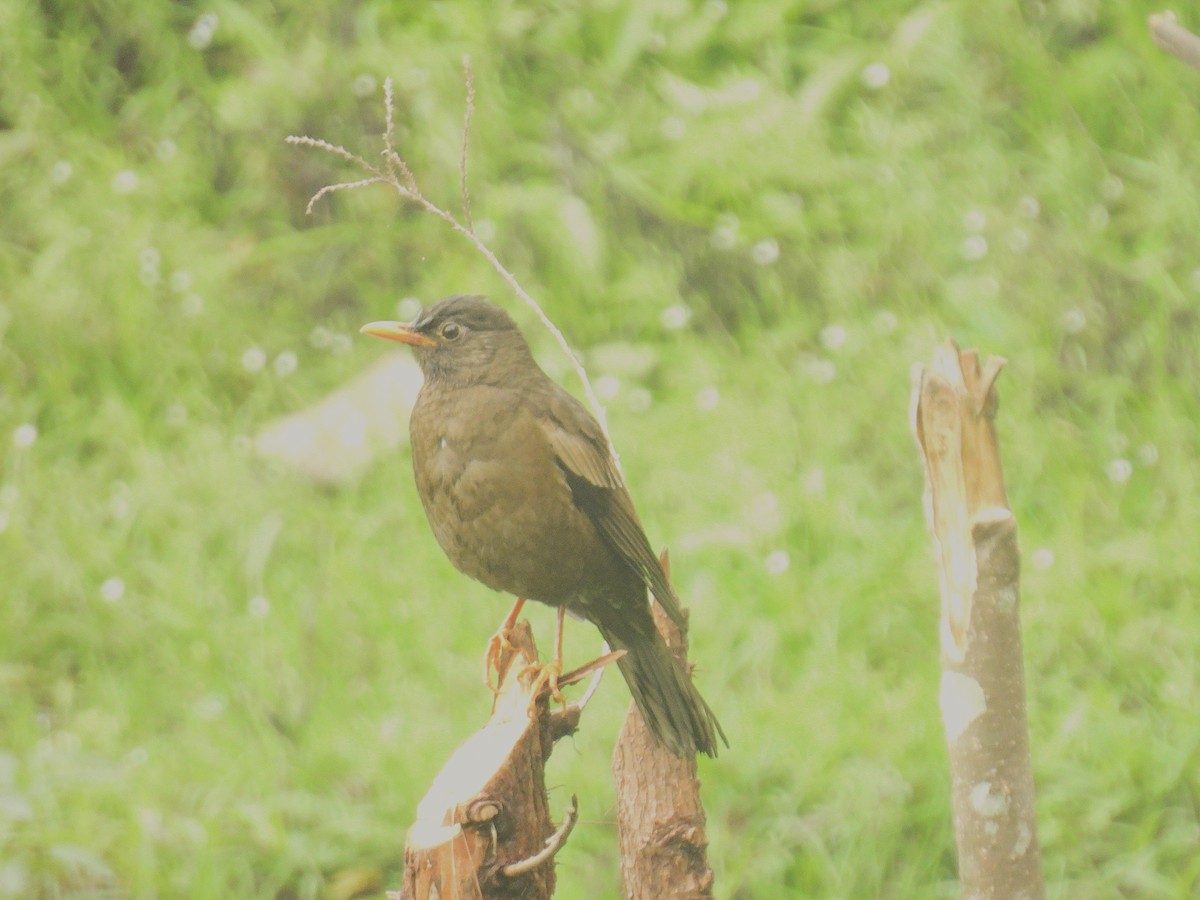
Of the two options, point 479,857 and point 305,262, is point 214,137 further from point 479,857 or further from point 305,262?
point 479,857

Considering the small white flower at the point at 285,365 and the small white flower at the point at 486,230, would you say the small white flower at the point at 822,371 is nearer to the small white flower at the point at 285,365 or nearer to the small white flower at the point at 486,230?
the small white flower at the point at 486,230

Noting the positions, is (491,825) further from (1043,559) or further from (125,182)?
(125,182)

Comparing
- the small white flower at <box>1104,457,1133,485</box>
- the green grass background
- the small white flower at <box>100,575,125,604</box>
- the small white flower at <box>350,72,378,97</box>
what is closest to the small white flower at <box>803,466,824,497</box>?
the green grass background

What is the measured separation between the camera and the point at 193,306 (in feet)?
20.4

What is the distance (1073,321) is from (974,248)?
0.48 metres

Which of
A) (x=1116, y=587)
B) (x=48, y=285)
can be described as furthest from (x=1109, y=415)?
(x=48, y=285)

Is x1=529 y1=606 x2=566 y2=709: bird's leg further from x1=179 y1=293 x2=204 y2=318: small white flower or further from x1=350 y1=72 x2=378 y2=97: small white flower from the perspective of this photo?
x1=350 y1=72 x2=378 y2=97: small white flower

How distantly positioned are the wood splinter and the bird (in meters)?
0.27

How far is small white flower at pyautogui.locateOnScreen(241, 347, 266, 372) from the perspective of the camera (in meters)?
6.15

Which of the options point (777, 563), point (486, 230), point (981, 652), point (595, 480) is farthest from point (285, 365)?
point (981, 652)

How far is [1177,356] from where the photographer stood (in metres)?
5.61

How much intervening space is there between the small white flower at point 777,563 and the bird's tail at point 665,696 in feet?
6.38

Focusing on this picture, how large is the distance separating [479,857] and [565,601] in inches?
33.4

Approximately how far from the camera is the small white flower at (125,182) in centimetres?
645
